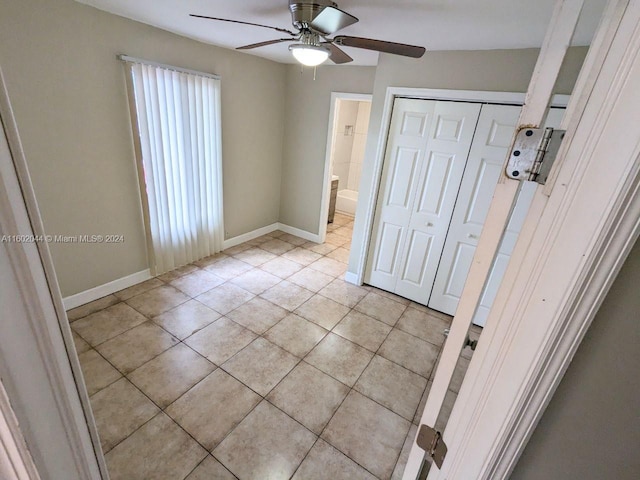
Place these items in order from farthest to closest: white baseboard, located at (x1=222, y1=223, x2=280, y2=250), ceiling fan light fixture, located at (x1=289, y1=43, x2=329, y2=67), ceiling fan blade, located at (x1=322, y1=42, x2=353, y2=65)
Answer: white baseboard, located at (x1=222, y1=223, x2=280, y2=250), ceiling fan blade, located at (x1=322, y1=42, x2=353, y2=65), ceiling fan light fixture, located at (x1=289, y1=43, x2=329, y2=67)

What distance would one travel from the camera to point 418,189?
2895 mm

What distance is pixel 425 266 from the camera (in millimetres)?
3053

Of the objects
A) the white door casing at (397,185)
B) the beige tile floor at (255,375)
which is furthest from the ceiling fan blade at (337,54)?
the beige tile floor at (255,375)

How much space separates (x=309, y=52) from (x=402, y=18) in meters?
0.66

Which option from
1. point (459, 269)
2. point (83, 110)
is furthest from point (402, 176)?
point (83, 110)

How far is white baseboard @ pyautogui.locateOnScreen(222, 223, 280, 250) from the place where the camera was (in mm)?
4129

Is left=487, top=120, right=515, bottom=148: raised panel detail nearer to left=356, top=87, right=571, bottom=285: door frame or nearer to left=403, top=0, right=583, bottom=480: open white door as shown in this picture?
left=356, top=87, right=571, bottom=285: door frame

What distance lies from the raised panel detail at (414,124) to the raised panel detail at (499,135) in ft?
1.82

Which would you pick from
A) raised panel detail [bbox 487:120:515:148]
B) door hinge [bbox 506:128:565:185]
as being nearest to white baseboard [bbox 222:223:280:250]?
raised panel detail [bbox 487:120:515:148]

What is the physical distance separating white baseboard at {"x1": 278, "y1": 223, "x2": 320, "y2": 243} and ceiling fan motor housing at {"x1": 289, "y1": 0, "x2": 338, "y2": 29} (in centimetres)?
313

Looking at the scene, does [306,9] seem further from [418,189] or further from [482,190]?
[482,190]

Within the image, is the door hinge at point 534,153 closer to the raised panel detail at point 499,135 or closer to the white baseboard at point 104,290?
the raised panel detail at point 499,135

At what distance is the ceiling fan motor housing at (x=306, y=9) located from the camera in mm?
1562

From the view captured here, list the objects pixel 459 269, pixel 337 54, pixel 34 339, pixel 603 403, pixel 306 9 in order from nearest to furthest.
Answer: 1. pixel 34 339
2. pixel 603 403
3. pixel 306 9
4. pixel 337 54
5. pixel 459 269
